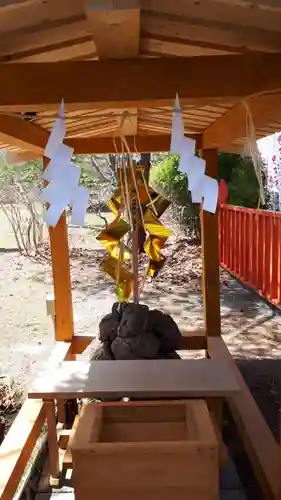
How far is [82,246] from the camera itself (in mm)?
12570

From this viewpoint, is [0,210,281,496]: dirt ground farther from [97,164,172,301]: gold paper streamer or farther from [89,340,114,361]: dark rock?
→ [97,164,172,301]: gold paper streamer

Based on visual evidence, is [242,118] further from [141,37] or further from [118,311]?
[118,311]

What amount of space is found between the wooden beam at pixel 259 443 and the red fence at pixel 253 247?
3.65 meters

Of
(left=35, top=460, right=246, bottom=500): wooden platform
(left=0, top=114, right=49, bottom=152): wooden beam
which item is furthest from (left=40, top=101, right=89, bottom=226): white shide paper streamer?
(left=35, top=460, right=246, bottom=500): wooden platform

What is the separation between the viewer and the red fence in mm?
7117

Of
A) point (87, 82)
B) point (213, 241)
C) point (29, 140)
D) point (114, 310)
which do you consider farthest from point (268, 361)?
point (87, 82)

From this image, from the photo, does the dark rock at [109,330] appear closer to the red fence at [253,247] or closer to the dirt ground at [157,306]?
the dirt ground at [157,306]

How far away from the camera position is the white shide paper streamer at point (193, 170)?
163cm

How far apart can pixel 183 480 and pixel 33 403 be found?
1452 mm

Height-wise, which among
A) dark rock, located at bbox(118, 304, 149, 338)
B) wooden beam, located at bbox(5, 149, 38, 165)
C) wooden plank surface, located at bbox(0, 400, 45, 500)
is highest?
wooden beam, located at bbox(5, 149, 38, 165)

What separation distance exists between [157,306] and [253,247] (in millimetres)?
1733

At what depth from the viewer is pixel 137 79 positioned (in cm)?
179

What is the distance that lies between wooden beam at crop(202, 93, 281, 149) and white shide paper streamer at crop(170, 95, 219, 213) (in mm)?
397

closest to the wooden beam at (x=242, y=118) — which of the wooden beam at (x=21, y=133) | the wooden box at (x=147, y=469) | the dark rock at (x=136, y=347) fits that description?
the wooden beam at (x=21, y=133)
